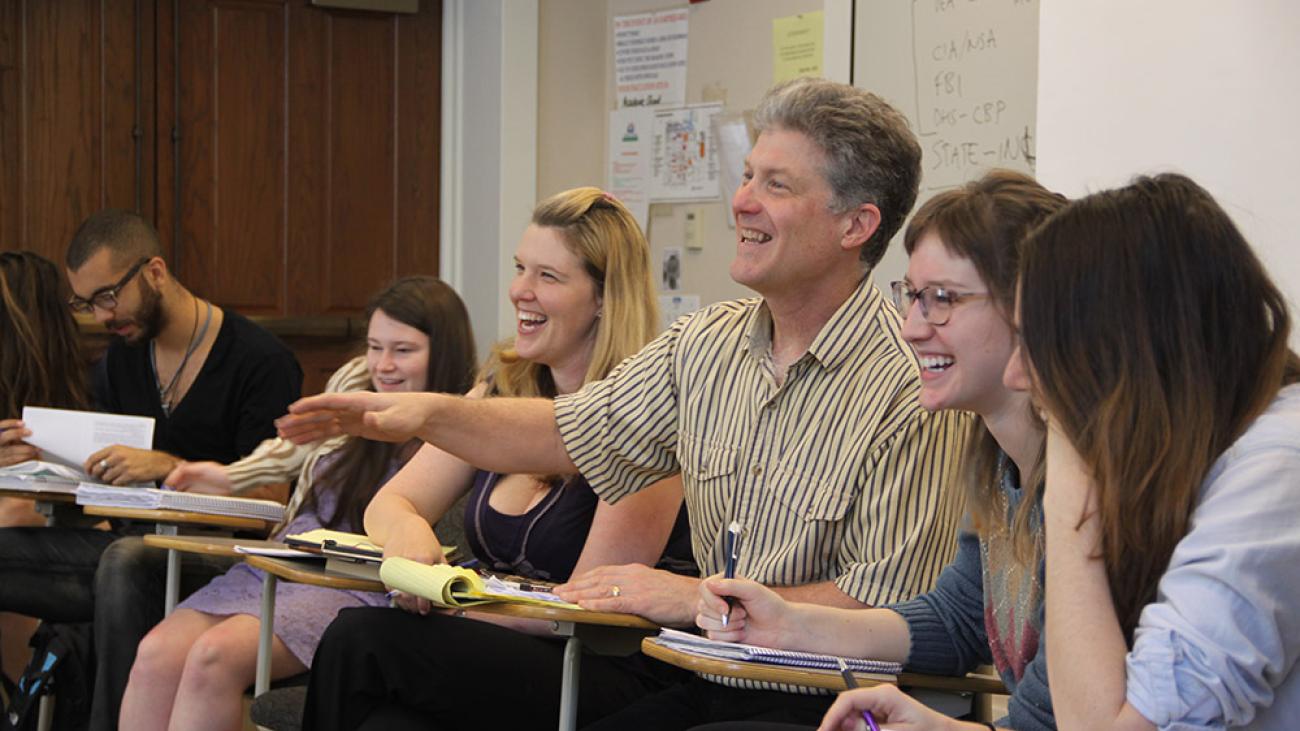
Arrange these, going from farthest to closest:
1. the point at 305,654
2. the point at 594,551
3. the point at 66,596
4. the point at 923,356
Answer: the point at 66,596, the point at 305,654, the point at 594,551, the point at 923,356

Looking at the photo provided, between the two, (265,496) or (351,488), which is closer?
(351,488)

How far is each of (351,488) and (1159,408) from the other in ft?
7.42

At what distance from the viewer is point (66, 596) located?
153 inches

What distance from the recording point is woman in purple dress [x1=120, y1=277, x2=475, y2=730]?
3018 mm

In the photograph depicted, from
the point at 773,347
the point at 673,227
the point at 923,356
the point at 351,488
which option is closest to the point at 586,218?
the point at 773,347

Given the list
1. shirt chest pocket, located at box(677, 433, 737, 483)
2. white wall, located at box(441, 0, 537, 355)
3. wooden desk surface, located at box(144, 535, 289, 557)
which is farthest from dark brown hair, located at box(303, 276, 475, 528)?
white wall, located at box(441, 0, 537, 355)

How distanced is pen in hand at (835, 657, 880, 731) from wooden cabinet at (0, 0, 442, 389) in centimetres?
414

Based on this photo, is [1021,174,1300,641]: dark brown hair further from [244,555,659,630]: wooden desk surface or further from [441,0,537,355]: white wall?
[441,0,537,355]: white wall

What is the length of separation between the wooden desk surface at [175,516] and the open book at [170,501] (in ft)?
0.05

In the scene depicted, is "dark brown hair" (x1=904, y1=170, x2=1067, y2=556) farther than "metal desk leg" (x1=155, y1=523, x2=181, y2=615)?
No

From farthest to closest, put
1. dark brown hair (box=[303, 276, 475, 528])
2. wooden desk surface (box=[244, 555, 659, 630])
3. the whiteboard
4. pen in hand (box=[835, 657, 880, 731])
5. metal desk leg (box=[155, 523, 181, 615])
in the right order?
the whiteboard < dark brown hair (box=[303, 276, 475, 528]) < metal desk leg (box=[155, 523, 181, 615]) < wooden desk surface (box=[244, 555, 659, 630]) < pen in hand (box=[835, 657, 880, 731])

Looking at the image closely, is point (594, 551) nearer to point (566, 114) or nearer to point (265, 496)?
point (265, 496)

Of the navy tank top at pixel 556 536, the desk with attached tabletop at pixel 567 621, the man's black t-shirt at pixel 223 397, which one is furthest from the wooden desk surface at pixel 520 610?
the man's black t-shirt at pixel 223 397

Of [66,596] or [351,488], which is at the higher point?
[351,488]
